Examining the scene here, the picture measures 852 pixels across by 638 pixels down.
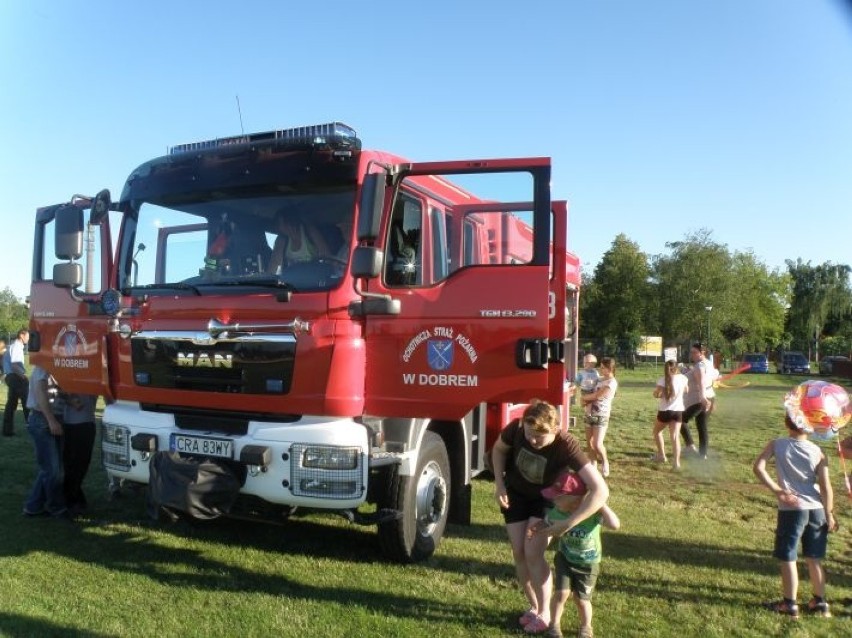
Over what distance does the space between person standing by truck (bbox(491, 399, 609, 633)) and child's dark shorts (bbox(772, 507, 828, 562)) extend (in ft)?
4.54

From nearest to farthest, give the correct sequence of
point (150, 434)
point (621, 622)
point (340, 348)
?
point (621, 622), point (340, 348), point (150, 434)

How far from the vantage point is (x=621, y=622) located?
13.7ft

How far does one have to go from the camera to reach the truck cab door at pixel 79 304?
5352mm

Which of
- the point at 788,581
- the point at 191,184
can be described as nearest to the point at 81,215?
the point at 191,184

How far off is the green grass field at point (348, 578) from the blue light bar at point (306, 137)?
3.04 meters

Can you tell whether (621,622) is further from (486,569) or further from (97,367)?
(97,367)

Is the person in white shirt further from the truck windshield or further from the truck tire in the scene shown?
the truck windshield

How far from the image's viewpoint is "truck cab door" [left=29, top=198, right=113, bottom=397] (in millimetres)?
5352

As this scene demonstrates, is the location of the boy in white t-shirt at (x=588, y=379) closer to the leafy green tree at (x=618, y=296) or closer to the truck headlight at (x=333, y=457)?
the truck headlight at (x=333, y=457)

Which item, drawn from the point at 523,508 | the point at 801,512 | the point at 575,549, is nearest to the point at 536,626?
the point at 575,549

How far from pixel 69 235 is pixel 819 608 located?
5.95 metres

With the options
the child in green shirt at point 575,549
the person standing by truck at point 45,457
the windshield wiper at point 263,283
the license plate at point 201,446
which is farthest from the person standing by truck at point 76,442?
the child in green shirt at point 575,549

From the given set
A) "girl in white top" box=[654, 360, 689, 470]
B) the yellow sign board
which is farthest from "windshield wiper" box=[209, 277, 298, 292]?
the yellow sign board

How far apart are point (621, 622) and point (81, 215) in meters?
4.90
